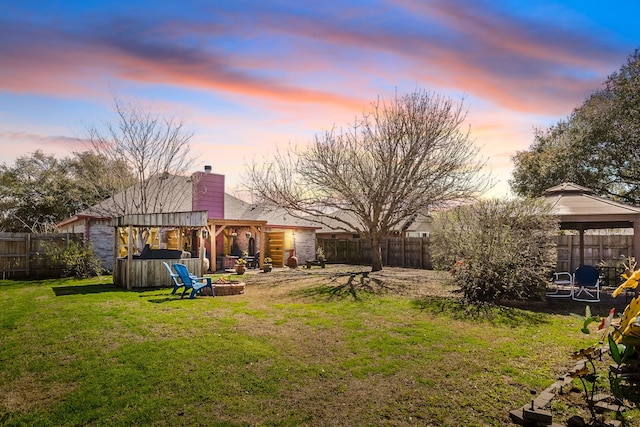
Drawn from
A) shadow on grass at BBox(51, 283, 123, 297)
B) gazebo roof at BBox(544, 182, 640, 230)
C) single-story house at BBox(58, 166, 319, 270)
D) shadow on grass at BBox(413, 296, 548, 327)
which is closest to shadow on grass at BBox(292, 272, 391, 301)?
shadow on grass at BBox(413, 296, 548, 327)

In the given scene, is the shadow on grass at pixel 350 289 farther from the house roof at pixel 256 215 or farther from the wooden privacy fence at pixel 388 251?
the house roof at pixel 256 215

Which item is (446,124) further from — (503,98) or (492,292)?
(492,292)

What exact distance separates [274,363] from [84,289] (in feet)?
29.5

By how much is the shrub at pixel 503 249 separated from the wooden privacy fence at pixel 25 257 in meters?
14.6

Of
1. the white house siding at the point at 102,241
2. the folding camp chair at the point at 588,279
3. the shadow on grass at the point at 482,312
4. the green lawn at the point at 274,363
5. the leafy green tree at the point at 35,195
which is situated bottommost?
the shadow on grass at the point at 482,312

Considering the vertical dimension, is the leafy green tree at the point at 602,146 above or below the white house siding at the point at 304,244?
above

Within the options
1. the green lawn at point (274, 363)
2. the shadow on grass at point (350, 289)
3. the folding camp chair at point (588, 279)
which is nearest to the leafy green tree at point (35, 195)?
the shadow on grass at point (350, 289)

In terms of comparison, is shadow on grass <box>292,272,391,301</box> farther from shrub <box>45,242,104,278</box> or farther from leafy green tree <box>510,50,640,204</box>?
leafy green tree <box>510,50,640,204</box>

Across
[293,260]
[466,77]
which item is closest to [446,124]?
[466,77]

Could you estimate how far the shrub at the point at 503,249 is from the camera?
8.65m

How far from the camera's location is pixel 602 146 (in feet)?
61.7

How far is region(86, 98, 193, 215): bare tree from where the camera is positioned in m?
17.6

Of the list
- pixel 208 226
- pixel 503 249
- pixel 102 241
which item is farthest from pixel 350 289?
pixel 102 241

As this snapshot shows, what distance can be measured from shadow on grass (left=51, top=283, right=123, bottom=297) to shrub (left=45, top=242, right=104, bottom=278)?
2566 millimetres
